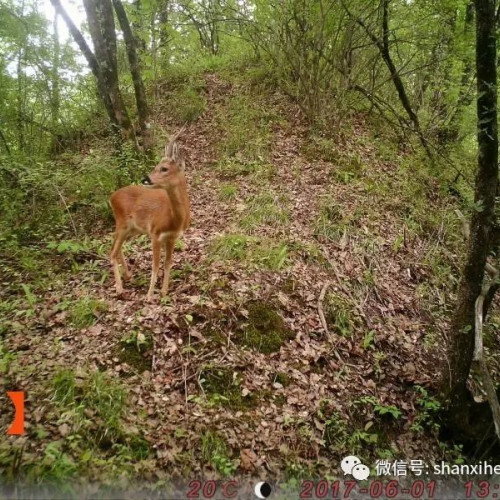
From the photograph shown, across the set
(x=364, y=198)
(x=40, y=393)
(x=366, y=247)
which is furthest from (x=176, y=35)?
(x=40, y=393)

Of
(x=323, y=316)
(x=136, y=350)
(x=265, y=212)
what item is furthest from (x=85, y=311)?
(x=265, y=212)

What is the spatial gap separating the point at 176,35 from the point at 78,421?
10.4 metres

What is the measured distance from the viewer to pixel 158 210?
17.4ft

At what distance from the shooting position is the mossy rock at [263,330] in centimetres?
513

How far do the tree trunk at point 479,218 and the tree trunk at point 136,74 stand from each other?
6494 mm

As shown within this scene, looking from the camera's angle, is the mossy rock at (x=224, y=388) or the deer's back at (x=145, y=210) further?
the deer's back at (x=145, y=210)

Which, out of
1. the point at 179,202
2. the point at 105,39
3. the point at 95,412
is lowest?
the point at 95,412

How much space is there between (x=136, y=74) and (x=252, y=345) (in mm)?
6421

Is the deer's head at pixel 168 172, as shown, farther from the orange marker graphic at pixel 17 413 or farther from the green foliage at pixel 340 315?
the green foliage at pixel 340 315

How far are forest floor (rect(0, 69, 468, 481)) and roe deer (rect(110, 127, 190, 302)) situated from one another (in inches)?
18.4

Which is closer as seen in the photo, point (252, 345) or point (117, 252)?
point (252, 345)

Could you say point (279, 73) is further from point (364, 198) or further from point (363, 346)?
point (363, 346)

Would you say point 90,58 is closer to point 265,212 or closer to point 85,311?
point 265,212

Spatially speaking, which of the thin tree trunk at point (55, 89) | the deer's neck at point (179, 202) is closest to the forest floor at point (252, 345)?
the deer's neck at point (179, 202)
